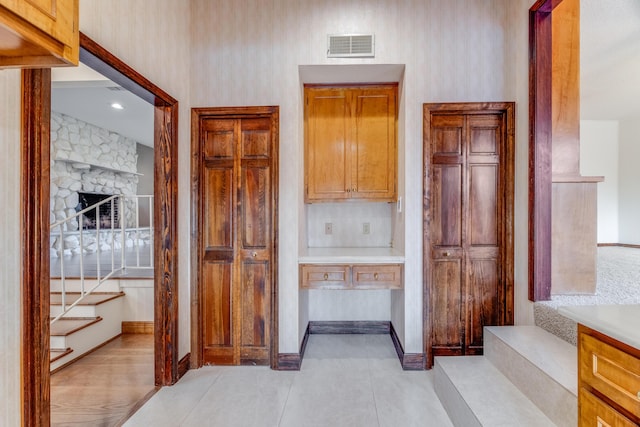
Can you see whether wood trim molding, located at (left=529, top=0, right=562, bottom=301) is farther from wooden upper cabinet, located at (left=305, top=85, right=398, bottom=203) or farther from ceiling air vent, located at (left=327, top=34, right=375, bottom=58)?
ceiling air vent, located at (left=327, top=34, right=375, bottom=58)

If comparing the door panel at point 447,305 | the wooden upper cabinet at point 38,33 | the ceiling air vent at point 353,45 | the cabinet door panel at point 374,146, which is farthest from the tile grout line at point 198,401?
the ceiling air vent at point 353,45

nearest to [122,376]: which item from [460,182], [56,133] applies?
[460,182]

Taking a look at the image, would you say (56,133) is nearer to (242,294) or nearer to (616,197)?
(242,294)

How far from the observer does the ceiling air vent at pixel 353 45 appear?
265cm

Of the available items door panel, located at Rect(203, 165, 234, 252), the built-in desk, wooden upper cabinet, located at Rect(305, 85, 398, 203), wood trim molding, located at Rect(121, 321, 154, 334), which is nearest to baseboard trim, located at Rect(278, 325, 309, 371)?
the built-in desk

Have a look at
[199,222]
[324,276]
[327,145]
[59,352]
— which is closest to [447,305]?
[324,276]

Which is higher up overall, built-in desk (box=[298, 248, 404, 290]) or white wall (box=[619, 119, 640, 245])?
white wall (box=[619, 119, 640, 245])

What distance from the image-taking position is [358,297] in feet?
11.2

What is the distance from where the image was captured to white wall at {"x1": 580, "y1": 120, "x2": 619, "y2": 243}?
663 cm

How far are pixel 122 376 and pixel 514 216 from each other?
134 inches

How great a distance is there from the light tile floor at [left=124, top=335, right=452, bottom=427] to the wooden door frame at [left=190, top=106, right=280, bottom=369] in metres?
0.25

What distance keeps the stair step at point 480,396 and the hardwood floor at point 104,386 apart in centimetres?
206

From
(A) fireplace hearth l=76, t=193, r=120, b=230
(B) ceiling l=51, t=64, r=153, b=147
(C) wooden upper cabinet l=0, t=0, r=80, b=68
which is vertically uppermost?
(B) ceiling l=51, t=64, r=153, b=147

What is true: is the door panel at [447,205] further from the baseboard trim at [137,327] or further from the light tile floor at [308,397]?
the baseboard trim at [137,327]
